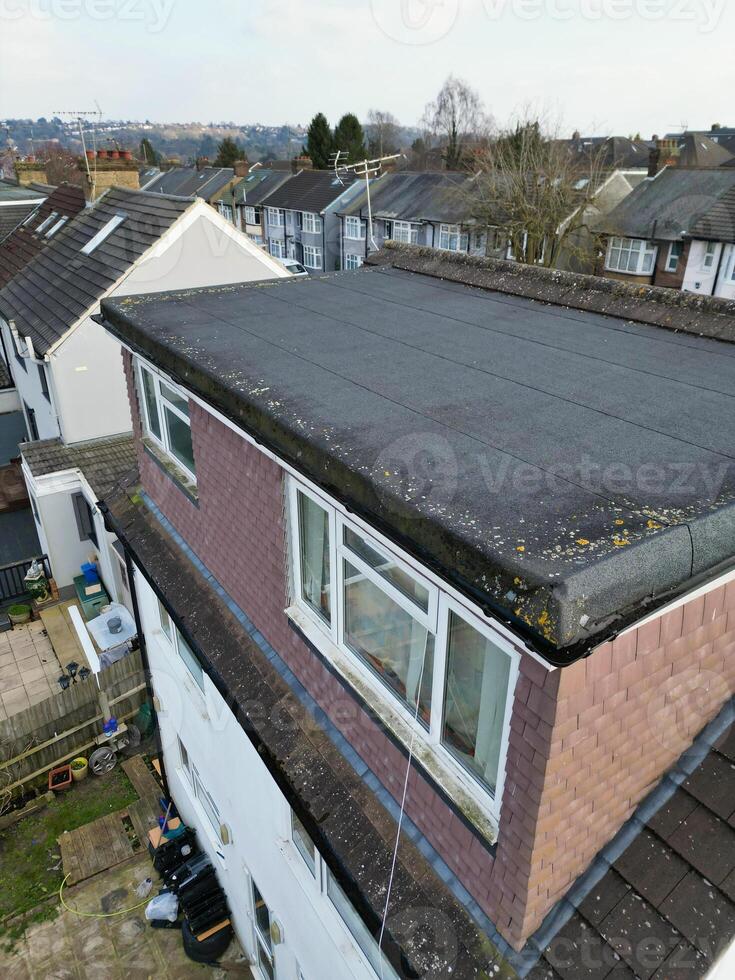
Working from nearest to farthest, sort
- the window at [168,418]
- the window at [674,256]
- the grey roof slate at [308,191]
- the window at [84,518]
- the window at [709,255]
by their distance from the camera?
the window at [168,418], the window at [84,518], the window at [709,255], the window at [674,256], the grey roof slate at [308,191]

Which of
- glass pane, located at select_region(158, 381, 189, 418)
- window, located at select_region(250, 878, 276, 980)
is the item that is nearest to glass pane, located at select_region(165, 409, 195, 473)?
glass pane, located at select_region(158, 381, 189, 418)

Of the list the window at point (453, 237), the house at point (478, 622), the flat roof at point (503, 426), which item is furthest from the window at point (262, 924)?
the window at point (453, 237)

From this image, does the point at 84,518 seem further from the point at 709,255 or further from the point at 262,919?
the point at 709,255

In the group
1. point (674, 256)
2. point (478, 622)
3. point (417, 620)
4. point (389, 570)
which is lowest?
point (674, 256)

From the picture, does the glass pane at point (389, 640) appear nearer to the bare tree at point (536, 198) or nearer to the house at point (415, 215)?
the bare tree at point (536, 198)

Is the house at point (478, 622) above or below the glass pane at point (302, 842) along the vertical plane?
above

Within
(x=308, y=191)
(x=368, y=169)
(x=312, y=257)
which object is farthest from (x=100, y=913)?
(x=308, y=191)

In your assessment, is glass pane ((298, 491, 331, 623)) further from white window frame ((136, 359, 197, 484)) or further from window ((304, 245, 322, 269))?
window ((304, 245, 322, 269))
